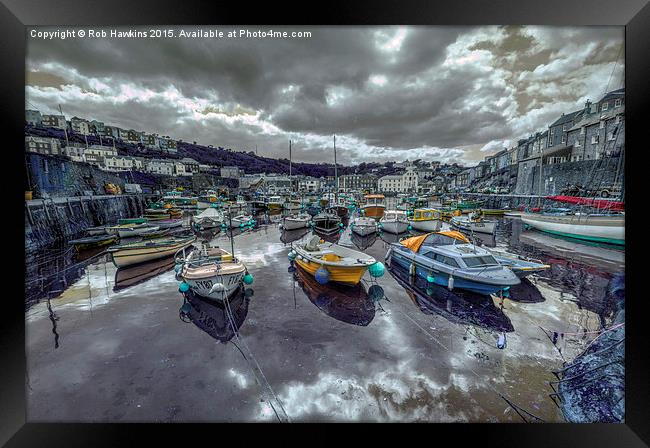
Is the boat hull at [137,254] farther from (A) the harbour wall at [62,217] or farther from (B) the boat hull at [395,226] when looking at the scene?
(B) the boat hull at [395,226]

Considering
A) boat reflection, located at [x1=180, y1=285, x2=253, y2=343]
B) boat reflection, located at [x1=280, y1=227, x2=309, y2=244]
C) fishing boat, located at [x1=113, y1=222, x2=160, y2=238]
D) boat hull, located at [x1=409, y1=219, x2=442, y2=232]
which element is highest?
fishing boat, located at [x1=113, y1=222, x2=160, y2=238]

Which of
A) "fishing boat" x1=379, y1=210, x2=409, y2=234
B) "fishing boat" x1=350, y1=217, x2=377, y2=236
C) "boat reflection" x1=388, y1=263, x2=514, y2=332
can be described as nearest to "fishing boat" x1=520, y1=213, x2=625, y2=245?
"boat reflection" x1=388, y1=263, x2=514, y2=332

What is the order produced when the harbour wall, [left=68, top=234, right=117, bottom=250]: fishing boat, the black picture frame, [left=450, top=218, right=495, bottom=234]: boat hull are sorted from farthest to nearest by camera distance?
[left=450, top=218, right=495, bottom=234]: boat hull → the harbour wall → [left=68, top=234, right=117, bottom=250]: fishing boat → the black picture frame

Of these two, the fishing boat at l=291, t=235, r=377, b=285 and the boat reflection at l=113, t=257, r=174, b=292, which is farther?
the boat reflection at l=113, t=257, r=174, b=292

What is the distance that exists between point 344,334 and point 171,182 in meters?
A: 63.4

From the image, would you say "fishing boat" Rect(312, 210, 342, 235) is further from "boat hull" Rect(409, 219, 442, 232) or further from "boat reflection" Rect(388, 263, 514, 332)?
"boat reflection" Rect(388, 263, 514, 332)

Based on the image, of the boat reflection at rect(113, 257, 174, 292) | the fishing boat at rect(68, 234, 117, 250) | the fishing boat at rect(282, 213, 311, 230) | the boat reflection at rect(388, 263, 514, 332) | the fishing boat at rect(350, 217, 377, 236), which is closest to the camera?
the boat reflection at rect(388, 263, 514, 332)

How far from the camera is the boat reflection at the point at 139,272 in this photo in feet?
31.1

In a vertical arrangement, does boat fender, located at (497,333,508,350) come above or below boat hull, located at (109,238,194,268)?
below

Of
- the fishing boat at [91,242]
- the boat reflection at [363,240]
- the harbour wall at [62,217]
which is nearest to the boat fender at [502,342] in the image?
the boat reflection at [363,240]

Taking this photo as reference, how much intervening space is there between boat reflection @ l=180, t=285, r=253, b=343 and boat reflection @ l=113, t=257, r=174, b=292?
10.5 feet

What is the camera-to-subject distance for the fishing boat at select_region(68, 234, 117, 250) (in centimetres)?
1369
